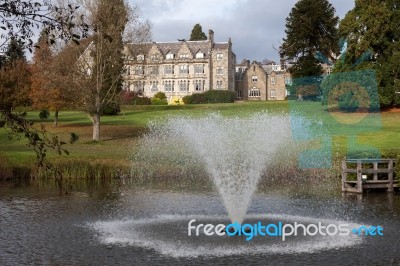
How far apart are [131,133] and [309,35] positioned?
117 feet

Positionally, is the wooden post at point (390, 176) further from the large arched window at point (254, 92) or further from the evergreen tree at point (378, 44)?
the large arched window at point (254, 92)

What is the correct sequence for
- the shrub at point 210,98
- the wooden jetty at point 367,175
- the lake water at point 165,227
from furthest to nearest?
the shrub at point 210,98
the wooden jetty at point 367,175
the lake water at point 165,227

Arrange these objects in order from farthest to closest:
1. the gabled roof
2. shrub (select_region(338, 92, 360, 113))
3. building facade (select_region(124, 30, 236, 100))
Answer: the gabled roof → building facade (select_region(124, 30, 236, 100)) → shrub (select_region(338, 92, 360, 113))

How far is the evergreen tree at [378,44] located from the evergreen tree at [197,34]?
6166cm

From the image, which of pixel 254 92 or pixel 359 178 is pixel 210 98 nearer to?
pixel 254 92

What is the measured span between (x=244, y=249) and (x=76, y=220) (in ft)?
23.8

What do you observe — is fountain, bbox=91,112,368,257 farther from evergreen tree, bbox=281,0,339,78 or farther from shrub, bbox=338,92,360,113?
evergreen tree, bbox=281,0,339,78

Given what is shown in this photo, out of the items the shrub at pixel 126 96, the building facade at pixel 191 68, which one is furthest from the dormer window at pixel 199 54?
the shrub at pixel 126 96

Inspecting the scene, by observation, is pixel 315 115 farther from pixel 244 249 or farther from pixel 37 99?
pixel 244 249

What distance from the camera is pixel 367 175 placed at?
28.7 meters

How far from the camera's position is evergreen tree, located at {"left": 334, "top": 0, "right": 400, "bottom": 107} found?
60250 mm

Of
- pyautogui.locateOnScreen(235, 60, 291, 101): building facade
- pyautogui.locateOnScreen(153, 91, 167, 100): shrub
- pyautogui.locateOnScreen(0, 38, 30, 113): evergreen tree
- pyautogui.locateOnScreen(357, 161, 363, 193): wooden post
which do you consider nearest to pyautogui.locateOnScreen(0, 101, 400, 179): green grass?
pyautogui.locateOnScreen(0, 38, 30, 113): evergreen tree

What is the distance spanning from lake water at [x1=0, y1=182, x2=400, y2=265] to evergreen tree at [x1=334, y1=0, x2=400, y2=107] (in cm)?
3680

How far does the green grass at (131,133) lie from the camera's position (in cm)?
3591
